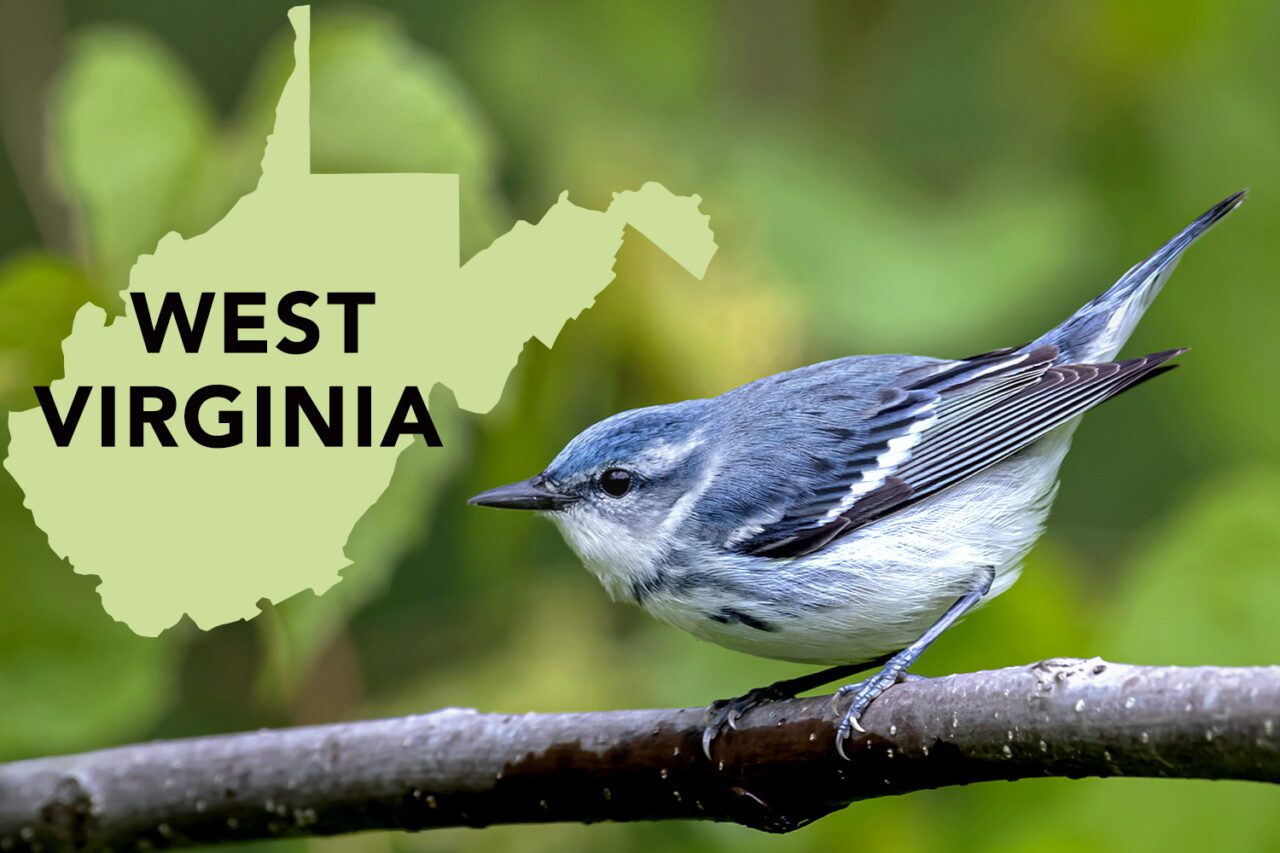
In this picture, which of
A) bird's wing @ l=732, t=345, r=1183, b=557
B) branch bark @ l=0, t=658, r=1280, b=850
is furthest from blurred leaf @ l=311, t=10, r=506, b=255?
branch bark @ l=0, t=658, r=1280, b=850

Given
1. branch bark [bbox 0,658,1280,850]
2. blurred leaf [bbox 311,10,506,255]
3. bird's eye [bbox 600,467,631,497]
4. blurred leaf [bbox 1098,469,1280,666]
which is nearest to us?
branch bark [bbox 0,658,1280,850]

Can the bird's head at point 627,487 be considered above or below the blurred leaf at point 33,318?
below

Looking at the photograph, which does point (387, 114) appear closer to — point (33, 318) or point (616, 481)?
point (33, 318)

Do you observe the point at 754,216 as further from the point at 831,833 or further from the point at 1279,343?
the point at 831,833

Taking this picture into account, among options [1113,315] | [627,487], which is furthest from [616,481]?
[1113,315]

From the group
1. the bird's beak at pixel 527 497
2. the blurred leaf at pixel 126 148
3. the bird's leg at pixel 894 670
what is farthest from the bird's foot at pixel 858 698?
the blurred leaf at pixel 126 148

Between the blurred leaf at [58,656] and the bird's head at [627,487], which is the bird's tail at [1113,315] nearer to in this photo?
the bird's head at [627,487]

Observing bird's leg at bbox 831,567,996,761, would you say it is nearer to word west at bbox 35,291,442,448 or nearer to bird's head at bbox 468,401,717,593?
bird's head at bbox 468,401,717,593
